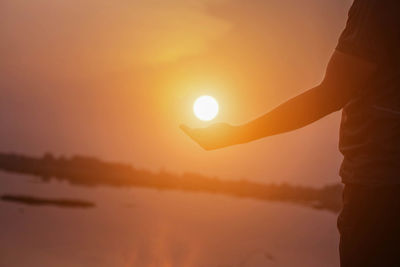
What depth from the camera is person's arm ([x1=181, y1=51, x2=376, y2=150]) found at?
5.21 ft

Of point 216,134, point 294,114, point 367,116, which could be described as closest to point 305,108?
point 294,114

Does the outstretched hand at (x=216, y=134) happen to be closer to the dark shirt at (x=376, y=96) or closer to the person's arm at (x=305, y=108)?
the person's arm at (x=305, y=108)

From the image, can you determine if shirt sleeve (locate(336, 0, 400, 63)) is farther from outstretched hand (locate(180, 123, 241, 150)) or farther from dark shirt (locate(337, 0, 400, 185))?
outstretched hand (locate(180, 123, 241, 150))

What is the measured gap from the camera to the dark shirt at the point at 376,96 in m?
1.53

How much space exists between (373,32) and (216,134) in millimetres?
608

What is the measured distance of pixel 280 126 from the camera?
1739 mm

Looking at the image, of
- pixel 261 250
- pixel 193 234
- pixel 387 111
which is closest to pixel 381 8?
pixel 387 111

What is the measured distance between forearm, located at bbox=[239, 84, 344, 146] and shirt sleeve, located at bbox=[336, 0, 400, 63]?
6.2 inches

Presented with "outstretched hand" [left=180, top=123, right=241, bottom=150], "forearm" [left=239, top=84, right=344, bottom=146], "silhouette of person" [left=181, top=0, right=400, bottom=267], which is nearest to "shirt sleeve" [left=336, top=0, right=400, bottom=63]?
"silhouette of person" [left=181, top=0, right=400, bottom=267]

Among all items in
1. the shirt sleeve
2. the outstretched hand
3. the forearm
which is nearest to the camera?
the shirt sleeve

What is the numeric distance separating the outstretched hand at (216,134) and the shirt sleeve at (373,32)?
0.45 meters

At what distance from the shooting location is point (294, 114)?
1709mm

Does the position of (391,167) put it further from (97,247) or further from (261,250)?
(261,250)

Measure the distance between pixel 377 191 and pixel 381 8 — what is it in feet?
1.86
